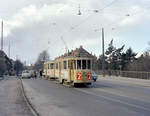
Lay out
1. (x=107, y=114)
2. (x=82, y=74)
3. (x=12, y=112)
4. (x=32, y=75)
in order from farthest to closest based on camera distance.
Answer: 1. (x=32, y=75)
2. (x=82, y=74)
3. (x=12, y=112)
4. (x=107, y=114)

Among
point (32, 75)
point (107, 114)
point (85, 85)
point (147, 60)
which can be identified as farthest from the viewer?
point (32, 75)

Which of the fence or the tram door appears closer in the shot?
Answer: the tram door

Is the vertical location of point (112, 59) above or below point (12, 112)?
above

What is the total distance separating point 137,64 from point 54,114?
174ft

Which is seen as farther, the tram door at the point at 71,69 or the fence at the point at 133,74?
the fence at the point at 133,74

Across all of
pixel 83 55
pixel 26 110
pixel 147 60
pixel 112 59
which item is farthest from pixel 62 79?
pixel 112 59

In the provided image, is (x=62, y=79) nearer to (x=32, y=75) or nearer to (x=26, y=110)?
(x=26, y=110)

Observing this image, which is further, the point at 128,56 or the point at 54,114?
the point at 128,56

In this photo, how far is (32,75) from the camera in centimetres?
6638

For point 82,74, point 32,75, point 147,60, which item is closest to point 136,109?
point 82,74

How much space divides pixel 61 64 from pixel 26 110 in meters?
19.9

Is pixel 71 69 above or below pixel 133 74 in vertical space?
above

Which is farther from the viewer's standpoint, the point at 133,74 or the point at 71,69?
the point at 133,74

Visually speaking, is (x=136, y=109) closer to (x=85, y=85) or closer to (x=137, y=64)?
(x=85, y=85)
